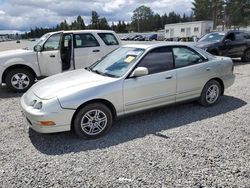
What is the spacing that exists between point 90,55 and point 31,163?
494 centimetres

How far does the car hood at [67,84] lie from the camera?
3.85 metres

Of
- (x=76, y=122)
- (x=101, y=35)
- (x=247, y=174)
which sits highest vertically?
(x=101, y=35)

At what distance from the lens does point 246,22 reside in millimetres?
71938

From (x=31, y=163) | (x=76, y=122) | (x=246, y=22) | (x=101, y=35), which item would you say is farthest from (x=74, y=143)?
(x=246, y=22)

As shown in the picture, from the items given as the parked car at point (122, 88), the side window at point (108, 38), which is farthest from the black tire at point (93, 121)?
the side window at point (108, 38)

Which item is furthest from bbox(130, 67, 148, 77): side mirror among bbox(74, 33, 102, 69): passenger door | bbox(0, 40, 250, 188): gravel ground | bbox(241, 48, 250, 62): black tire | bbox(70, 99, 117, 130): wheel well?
bbox(241, 48, 250, 62): black tire

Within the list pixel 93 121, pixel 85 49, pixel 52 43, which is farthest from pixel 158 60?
pixel 52 43

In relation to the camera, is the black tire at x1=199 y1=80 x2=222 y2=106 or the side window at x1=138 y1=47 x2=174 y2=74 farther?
the black tire at x1=199 y1=80 x2=222 y2=106

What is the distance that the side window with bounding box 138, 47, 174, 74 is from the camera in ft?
14.7

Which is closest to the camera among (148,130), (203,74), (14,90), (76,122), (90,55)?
(76,122)

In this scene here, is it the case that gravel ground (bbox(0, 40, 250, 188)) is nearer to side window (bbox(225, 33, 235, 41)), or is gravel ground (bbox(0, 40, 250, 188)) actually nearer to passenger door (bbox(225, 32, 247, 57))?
passenger door (bbox(225, 32, 247, 57))

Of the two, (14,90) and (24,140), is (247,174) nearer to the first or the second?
(24,140)

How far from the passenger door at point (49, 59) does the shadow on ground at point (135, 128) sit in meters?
3.32

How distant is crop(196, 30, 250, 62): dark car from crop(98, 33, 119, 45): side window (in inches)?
185
